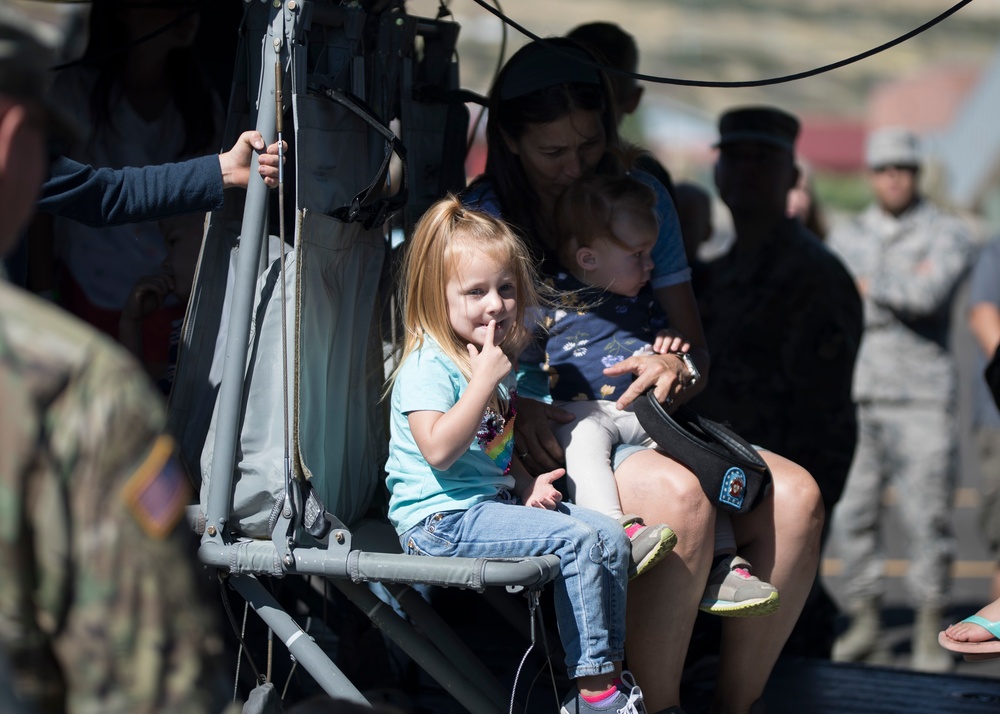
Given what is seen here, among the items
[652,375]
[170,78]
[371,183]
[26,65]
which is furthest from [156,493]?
[170,78]

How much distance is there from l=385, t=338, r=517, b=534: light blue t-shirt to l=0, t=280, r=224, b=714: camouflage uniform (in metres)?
1.22

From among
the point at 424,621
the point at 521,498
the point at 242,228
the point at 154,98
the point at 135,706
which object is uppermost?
the point at 154,98

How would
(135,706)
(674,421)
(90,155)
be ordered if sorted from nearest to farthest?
(135,706) → (674,421) → (90,155)

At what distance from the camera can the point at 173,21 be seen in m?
3.53

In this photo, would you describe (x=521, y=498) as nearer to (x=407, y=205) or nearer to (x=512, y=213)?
(x=512, y=213)

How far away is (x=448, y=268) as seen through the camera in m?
2.71

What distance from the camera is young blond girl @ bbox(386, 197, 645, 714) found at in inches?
98.6

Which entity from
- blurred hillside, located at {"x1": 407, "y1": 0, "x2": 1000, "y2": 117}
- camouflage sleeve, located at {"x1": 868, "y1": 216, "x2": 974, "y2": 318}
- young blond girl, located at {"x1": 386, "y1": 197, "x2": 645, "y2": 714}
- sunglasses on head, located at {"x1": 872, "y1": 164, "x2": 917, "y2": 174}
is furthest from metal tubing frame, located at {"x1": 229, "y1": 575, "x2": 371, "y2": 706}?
blurred hillside, located at {"x1": 407, "y1": 0, "x2": 1000, "y2": 117}

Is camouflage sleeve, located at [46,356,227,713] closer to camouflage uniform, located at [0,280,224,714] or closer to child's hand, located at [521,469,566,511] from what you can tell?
camouflage uniform, located at [0,280,224,714]

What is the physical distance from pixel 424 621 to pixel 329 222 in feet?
3.11

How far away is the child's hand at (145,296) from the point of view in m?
3.29

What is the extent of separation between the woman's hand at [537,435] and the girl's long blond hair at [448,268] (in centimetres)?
21

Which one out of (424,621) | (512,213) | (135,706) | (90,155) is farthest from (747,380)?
(135,706)

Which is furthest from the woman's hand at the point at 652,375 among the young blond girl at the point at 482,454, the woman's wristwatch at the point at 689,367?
the young blond girl at the point at 482,454
